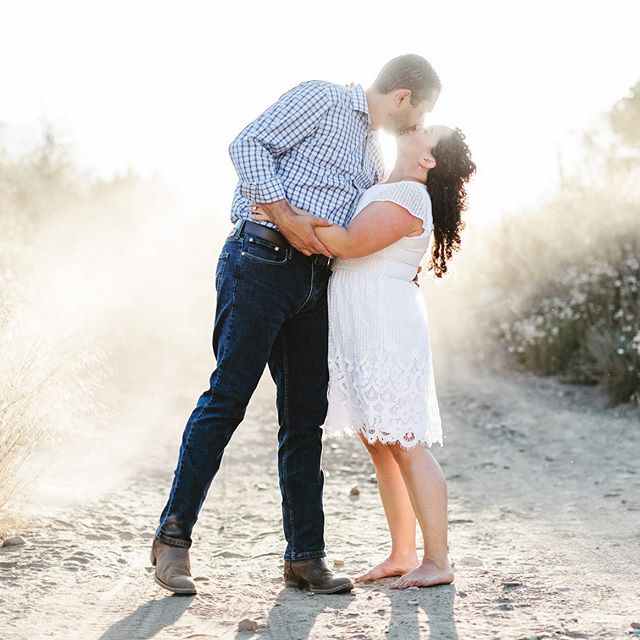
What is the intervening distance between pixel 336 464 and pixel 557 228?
5.91m

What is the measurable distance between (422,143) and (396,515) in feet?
4.82

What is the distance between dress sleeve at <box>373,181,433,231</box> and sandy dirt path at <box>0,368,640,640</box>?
1.41 m

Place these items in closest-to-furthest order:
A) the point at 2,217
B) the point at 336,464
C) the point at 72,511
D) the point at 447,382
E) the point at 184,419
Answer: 1. the point at 72,511
2. the point at 336,464
3. the point at 184,419
4. the point at 447,382
5. the point at 2,217

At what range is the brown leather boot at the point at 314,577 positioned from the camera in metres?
3.64

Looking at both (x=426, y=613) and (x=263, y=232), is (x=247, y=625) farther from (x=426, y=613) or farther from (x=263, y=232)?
(x=263, y=232)

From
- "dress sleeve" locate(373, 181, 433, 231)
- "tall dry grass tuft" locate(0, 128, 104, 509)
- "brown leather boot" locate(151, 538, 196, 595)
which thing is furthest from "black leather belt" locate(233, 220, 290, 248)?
"tall dry grass tuft" locate(0, 128, 104, 509)

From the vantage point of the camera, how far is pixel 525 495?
590 centimetres

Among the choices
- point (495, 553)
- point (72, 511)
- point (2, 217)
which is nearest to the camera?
point (495, 553)

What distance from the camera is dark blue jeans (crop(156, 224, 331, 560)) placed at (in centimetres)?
354

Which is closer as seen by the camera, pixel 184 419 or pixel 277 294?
pixel 277 294

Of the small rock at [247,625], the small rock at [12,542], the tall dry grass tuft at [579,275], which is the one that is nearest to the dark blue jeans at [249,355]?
the small rock at [247,625]

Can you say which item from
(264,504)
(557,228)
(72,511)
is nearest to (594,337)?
(557,228)

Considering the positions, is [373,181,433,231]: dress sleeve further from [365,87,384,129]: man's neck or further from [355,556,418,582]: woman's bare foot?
[355,556,418,582]: woman's bare foot

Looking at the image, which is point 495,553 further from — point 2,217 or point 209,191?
point 209,191
